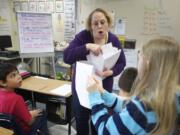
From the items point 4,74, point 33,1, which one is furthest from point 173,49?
point 33,1

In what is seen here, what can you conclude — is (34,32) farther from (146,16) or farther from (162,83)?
(162,83)

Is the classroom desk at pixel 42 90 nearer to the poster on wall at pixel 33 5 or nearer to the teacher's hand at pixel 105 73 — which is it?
the teacher's hand at pixel 105 73

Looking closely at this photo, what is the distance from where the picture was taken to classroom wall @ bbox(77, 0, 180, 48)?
3.18 metres

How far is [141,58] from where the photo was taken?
949 mm

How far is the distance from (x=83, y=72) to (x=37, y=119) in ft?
3.19

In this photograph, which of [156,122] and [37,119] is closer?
[156,122]

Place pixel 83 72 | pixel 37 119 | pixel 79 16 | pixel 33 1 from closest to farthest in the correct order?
pixel 83 72
pixel 37 119
pixel 79 16
pixel 33 1

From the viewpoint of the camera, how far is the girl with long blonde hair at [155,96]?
0.87 metres

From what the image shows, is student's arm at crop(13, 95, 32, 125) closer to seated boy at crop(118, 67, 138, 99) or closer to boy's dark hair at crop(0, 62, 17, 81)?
boy's dark hair at crop(0, 62, 17, 81)

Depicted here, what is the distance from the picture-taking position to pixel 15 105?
1.83 metres

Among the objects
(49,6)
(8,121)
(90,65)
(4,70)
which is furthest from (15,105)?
(49,6)

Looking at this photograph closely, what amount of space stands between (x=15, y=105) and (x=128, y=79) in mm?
1019

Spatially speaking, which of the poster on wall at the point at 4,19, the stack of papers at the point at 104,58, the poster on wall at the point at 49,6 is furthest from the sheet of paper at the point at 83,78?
the poster on wall at the point at 4,19

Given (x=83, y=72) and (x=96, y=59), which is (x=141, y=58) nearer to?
(x=83, y=72)
